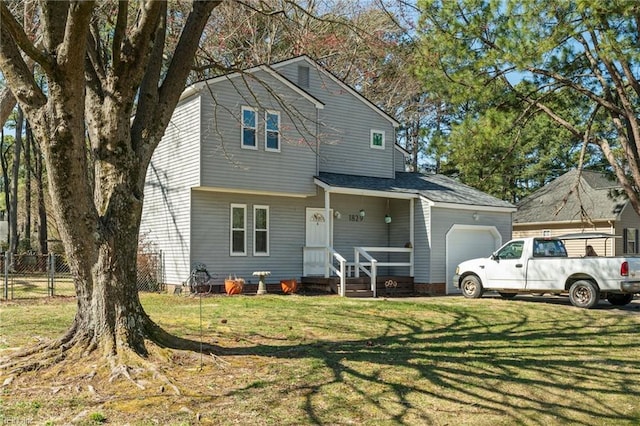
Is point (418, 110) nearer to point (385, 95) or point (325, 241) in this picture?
point (385, 95)

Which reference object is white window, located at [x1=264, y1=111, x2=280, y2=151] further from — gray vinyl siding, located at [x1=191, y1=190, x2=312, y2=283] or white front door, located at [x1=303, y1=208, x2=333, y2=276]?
white front door, located at [x1=303, y1=208, x2=333, y2=276]

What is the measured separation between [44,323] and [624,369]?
9320 mm

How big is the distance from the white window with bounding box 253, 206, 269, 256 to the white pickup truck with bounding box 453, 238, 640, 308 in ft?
20.9

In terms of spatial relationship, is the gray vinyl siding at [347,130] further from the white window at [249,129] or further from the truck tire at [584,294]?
the truck tire at [584,294]

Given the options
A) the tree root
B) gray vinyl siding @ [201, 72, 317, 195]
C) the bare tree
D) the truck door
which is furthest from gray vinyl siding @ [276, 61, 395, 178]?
the tree root

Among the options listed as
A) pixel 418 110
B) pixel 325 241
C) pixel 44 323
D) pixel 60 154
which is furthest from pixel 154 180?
pixel 418 110

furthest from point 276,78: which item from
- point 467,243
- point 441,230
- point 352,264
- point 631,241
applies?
point 631,241

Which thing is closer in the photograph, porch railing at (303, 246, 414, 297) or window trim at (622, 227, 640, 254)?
porch railing at (303, 246, 414, 297)

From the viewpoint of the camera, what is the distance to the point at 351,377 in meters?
6.99

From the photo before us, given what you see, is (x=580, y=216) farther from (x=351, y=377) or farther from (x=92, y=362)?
(x=92, y=362)

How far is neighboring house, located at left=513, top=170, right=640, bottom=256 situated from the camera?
1089 inches

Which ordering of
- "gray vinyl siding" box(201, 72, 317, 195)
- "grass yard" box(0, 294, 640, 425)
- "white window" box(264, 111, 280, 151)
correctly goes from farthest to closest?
"white window" box(264, 111, 280, 151), "gray vinyl siding" box(201, 72, 317, 195), "grass yard" box(0, 294, 640, 425)

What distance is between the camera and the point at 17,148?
3381cm

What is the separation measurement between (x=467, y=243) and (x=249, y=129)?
8.99 metres
